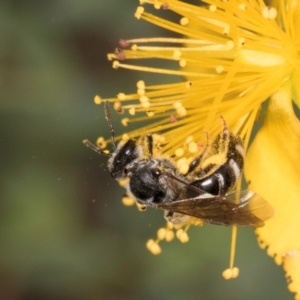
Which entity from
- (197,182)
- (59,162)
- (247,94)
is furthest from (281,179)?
(59,162)

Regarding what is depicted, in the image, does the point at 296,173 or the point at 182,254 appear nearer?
the point at 296,173

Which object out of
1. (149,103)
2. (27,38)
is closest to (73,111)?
(27,38)

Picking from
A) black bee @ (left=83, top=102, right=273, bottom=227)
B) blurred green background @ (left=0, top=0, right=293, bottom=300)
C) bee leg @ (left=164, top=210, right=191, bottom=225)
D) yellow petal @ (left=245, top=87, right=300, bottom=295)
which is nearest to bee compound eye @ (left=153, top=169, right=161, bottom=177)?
black bee @ (left=83, top=102, right=273, bottom=227)

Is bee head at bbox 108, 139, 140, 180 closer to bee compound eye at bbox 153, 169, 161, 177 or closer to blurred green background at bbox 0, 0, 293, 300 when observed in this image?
bee compound eye at bbox 153, 169, 161, 177

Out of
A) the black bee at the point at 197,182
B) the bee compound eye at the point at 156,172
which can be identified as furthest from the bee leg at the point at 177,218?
the bee compound eye at the point at 156,172

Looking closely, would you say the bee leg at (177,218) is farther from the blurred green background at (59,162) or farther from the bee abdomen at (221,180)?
the blurred green background at (59,162)

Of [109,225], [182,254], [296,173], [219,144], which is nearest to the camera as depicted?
[219,144]

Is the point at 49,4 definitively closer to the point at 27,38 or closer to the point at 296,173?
the point at 27,38
